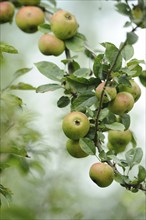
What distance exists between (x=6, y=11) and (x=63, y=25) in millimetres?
243

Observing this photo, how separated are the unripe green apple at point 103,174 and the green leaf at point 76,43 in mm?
369

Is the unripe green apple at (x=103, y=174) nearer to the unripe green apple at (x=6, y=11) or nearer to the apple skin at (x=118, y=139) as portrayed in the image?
the apple skin at (x=118, y=139)

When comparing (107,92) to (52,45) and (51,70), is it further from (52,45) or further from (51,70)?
(52,45)

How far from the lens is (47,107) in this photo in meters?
2.38

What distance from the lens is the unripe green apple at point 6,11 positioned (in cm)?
180

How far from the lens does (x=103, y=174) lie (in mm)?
1374

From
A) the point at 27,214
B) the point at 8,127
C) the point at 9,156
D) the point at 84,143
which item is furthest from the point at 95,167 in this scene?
the point at 9,156

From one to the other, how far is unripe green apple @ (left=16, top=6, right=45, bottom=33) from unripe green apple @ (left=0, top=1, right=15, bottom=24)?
23 mm

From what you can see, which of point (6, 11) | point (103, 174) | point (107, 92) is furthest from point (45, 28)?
point (103, 174)

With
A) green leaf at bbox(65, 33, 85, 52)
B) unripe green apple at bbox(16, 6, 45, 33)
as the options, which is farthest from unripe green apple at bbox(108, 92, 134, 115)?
unripe green apple at bbox(16, 6, 45, 33)

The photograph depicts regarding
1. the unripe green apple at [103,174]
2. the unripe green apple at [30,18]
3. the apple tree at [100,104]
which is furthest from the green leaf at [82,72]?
the unripe green apple at [30,18]

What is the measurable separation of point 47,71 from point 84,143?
223 mm

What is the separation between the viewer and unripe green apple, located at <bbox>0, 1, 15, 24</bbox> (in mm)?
1797

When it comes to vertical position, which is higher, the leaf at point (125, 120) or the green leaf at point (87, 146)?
the green leaf at point (87, 146)
